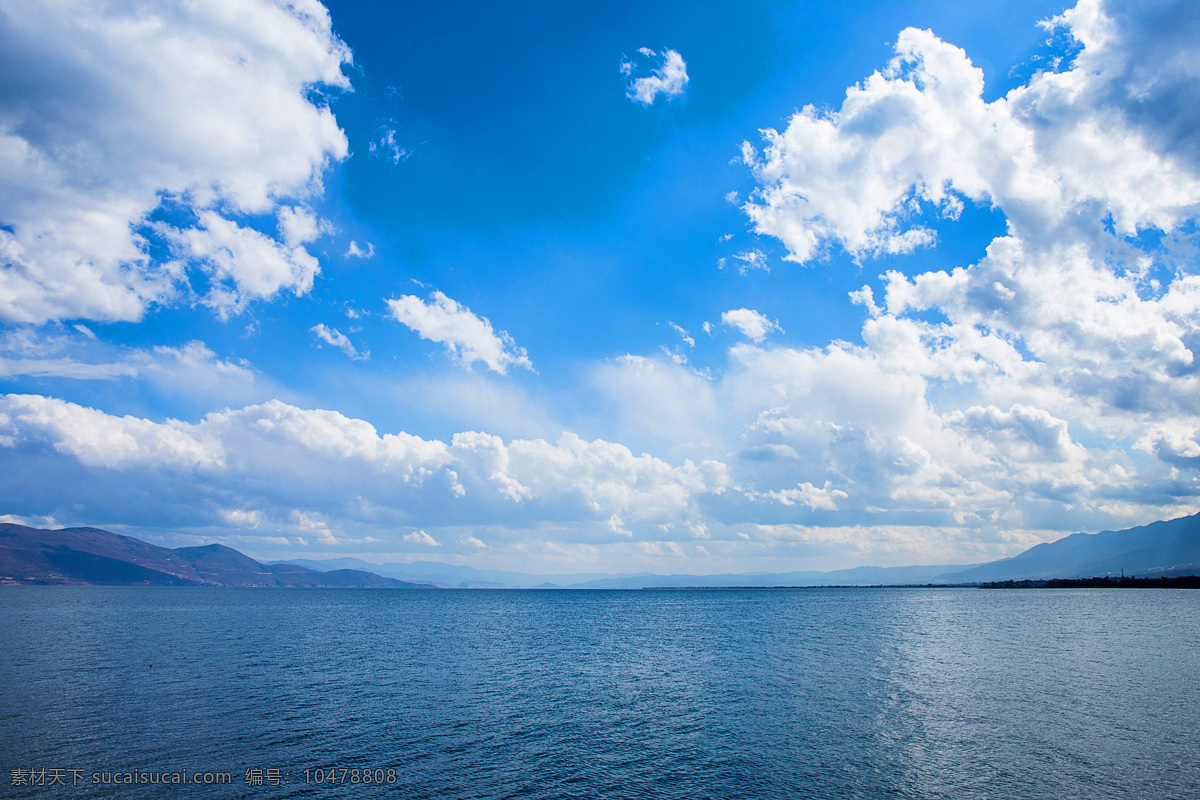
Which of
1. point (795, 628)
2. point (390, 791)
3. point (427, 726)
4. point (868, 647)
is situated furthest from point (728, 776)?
point (795, 628)

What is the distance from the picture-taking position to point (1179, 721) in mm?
41625

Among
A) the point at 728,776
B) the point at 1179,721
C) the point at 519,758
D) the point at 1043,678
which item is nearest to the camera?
the point at 728,776

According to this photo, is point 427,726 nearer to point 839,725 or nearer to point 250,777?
point 250,777

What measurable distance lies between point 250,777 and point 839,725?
39029 millimetres

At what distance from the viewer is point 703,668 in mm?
68500

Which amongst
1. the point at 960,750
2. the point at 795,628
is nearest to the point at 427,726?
the point at 960,750

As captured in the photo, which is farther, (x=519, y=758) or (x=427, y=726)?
(x=427, y=726)

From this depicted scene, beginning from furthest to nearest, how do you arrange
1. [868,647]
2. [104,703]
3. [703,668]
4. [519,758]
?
[868,647]
[703,668]
[104,703]
[519,758]

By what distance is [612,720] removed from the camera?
4478 cm

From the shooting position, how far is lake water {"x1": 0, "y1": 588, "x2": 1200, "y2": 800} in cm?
A: 3169

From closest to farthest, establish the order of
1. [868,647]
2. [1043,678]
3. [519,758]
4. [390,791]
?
[390,791] → [519,758] → [1043,678] → [868,647]

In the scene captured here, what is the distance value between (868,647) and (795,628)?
35.6 meters

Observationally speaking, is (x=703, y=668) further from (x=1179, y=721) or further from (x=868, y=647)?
(x=1179, y=721)

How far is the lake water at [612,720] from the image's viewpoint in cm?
3169
